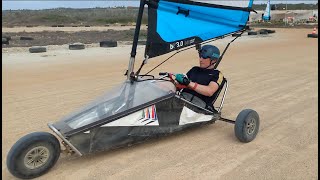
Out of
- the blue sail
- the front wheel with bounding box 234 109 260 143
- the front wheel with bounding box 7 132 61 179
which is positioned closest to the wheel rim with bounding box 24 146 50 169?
the front wheel with bounding box 7 132 61 179

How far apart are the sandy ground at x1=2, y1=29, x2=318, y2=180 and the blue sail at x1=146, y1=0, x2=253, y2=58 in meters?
1.38

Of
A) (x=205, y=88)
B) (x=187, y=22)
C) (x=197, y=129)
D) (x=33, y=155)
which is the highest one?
(x=187, y=22)

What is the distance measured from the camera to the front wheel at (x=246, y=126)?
5.39 m

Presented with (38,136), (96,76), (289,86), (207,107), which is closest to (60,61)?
(96,76)

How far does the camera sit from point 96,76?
1141 centimetres

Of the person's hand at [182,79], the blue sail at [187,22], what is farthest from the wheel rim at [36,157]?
the person's hand at [182,79]

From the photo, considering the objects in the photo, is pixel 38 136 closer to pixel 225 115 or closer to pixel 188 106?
pixel 188 106

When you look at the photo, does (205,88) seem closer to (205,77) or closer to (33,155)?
(205,77)

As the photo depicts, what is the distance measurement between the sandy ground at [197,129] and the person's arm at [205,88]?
0.68m

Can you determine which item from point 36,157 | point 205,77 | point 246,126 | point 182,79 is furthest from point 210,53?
point 36,157

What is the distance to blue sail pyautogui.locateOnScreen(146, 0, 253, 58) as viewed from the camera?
496 centimetres

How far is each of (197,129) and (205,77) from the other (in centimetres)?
87

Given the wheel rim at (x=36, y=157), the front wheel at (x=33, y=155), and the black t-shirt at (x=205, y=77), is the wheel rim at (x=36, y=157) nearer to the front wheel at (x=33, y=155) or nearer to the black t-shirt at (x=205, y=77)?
the front wheel at (x=33, y=155)

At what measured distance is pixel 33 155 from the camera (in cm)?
409
